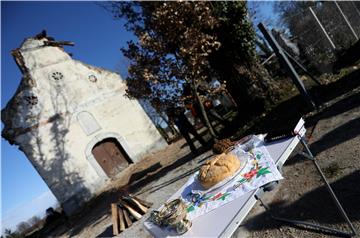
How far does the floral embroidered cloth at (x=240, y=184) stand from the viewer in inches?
97.3

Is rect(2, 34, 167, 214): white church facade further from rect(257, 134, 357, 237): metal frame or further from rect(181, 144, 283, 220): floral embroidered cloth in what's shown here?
rect(181, 144, 283, 220): floral embroidered cloth

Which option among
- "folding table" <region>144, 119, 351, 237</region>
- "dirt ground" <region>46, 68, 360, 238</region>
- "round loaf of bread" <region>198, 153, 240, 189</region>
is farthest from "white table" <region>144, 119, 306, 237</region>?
"dirt ground" <region>46, 68, 360, 238</region>

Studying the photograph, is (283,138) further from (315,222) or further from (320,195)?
(320,195)

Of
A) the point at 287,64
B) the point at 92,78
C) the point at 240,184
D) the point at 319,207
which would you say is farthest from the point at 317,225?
the point at 92,78

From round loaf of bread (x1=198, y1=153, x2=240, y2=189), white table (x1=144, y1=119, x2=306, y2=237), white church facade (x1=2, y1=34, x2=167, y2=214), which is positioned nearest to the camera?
white table (x1=144, y1=119, x2=306, y2=237)

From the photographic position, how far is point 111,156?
1762 cm

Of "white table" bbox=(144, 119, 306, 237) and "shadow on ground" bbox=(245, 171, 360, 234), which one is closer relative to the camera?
"white table" bbox=(144, 119, 306, 237)

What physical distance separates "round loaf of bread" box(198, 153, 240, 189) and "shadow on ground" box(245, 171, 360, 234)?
1.42 meters

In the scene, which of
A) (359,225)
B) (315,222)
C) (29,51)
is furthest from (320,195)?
(29,51)

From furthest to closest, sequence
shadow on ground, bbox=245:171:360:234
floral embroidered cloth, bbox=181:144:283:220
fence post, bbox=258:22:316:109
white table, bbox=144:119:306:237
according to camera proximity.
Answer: fence post, bbox=258:22:316:109 → shadow on ground, bbox=245:171:360:234 → floral embroidered cloth, bbox=181:144:283:220 → white table, bbox=144:119:306:237

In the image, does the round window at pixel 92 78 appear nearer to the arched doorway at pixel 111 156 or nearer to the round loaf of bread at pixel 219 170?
the arched doorway at pixel 111 156

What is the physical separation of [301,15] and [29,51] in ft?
48.5

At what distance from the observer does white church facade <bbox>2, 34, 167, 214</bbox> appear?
15.3m

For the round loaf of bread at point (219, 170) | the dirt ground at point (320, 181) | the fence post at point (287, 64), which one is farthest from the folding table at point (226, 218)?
the fence post at point (287, 64)
